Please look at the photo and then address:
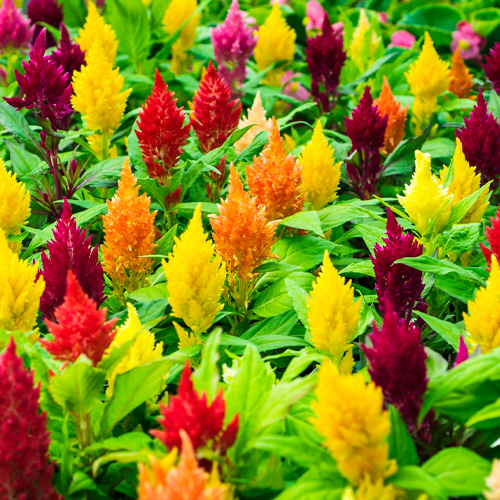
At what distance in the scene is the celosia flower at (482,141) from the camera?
2908 millimetres

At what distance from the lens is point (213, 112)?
2959 millimetres

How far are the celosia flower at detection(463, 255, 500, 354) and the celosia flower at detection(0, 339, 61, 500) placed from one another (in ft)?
3.54

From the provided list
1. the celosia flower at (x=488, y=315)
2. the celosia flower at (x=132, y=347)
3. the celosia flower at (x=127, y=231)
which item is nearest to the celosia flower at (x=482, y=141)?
the celosia flower at (x=488, y=315)

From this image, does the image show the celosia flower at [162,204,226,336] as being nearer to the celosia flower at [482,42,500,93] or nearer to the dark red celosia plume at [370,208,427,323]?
the dark red celosia plume at [370,208,427,323]

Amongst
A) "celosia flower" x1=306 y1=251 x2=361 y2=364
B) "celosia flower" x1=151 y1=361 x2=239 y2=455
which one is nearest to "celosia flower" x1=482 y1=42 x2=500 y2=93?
"celosia flower" x1=306 y1=251 x2=361 y2=364

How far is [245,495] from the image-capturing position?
5.17 feet

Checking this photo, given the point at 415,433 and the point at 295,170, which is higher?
the point at 295,170

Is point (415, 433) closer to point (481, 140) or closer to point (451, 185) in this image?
point (451, 185)

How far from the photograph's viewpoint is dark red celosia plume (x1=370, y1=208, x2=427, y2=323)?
2.15 metres

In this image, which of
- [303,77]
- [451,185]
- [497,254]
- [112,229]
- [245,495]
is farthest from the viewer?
[303,77]

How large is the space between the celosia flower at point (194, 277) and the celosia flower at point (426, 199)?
743mm

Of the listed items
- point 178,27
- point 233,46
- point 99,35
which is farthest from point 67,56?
point 178,27

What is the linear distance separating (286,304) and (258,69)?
2.65m

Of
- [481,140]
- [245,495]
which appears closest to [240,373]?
[245,495]
